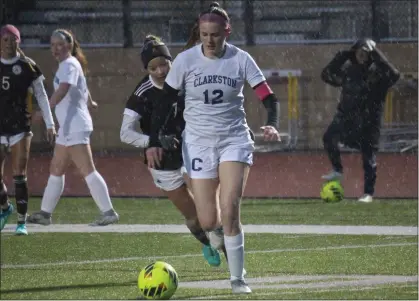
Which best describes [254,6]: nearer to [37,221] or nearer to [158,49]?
[37,221]

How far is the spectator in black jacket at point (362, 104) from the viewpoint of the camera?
17734 mm

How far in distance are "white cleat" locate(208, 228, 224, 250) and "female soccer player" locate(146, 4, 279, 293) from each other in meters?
0.50

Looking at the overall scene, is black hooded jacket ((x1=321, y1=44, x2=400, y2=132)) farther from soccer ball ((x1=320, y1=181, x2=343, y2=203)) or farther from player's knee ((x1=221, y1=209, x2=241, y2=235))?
player's knee ((x1=221, y1=209, x2=241, y2=235))

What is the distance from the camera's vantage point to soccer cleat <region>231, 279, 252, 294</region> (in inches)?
365

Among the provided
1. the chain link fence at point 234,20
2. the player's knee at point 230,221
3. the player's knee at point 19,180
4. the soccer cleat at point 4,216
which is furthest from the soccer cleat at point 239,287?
the chain link fence at point 234,20

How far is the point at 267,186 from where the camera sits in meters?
21.2

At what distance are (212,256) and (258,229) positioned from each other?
3.56 metres

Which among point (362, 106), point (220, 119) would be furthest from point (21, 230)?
point (362, 106)

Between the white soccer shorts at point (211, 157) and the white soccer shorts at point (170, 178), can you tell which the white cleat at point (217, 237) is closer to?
the white soccer shorts at point (211, 157)

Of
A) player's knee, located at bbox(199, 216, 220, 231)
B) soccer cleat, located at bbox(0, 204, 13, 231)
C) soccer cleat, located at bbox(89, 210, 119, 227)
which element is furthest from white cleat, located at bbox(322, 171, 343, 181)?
player's knee, located at bbox(199, 216, 220, 231)

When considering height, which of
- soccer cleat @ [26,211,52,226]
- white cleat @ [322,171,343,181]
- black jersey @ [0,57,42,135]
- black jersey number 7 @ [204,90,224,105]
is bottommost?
white cleat @ [322,171,343,181]

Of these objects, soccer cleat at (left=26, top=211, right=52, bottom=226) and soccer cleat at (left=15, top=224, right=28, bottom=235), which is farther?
soccer cleat at (left=26, top=211, right=52, bottom=226)

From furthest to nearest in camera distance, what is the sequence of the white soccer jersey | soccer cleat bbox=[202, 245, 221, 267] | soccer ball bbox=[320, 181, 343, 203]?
soccer ball bbox=[320, 181, 343, 203] → the white soccer jersey → soccer cleat bbox=[202, 245, 221, 267]

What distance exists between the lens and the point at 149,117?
10.8m
